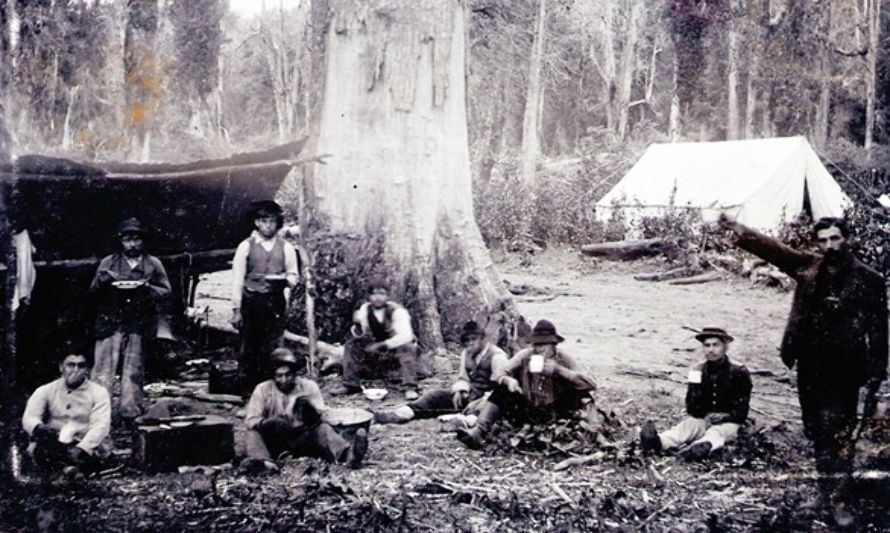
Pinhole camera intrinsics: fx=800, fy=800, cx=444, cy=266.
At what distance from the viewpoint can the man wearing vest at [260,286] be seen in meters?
4.47

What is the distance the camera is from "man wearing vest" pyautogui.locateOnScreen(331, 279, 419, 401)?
14.8 ft

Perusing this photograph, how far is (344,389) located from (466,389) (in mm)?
685

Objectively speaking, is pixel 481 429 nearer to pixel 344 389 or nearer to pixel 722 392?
pixel 344 389

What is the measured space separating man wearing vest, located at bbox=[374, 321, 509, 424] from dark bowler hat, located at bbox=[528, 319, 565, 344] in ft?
0.84

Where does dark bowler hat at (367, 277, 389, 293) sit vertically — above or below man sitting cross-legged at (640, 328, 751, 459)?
above

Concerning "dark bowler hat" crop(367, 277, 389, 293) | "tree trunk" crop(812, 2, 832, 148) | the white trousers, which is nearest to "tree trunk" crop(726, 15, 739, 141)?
"tree trunk" crop(812, 2, 832, 148)

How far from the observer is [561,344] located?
A: 4266 mm

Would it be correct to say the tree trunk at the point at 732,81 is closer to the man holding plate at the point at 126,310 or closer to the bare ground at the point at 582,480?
the bare ground at the point at 582,480

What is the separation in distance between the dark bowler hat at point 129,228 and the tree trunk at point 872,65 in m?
3.89

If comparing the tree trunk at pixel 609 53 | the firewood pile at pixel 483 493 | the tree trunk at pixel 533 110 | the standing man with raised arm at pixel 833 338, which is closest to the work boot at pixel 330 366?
the firewood pile at pixel 483 493

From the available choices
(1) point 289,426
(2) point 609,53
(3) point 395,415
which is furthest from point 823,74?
(1) point 289,426

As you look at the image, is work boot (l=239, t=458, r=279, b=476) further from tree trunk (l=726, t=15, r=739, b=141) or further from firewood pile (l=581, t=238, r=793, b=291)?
tree trunk (l=726, t=15, r=739, b=141)

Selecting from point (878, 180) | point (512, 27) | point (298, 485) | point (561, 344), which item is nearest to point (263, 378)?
point (298, 485)

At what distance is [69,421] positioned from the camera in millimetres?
3832
